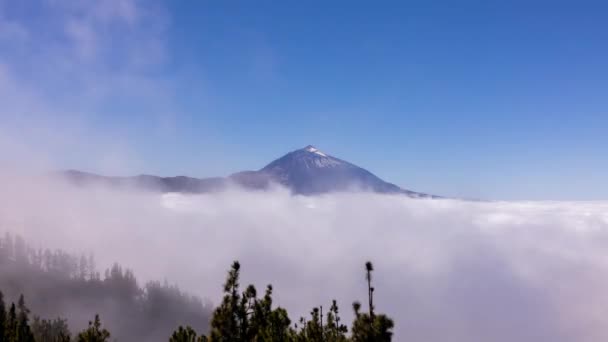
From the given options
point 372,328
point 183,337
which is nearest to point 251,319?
point 372,328

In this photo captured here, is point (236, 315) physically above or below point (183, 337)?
above

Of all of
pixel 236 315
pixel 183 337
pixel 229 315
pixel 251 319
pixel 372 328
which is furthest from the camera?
pixel 183 337

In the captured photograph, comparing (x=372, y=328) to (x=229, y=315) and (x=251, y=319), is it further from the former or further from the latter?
(x=229, y=315)

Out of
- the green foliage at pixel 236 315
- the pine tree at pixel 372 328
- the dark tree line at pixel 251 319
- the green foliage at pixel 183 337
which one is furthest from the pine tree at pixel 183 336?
the pine tree at pixel 372 328

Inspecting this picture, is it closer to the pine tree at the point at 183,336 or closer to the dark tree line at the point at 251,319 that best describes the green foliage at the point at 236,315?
the dark tree line at the point at 251,319

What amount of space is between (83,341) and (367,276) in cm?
3027

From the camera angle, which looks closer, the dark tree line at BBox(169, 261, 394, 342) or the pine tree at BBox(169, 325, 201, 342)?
the dark tree line at BBox(169, 261, 394, 342)

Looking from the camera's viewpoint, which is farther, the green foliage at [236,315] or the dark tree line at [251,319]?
the green foliage at [236,315]

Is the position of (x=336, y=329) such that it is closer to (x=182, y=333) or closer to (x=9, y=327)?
(x=182, y=333)

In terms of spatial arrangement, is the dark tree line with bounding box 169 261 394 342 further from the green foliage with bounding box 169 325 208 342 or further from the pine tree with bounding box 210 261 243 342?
the green foliage with bounding box 169 325 208 342

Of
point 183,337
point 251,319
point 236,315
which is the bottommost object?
point 183,337

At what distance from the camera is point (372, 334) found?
22.5 meters

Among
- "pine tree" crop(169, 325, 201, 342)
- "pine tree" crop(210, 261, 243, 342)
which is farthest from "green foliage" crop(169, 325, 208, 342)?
"pine tree" crop(210, 261, 243, 342)

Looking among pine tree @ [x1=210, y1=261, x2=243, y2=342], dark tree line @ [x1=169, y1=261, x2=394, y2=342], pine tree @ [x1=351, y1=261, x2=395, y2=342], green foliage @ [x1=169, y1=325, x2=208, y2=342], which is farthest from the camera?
green foliage @ [x1=169, y1=325, x2=208, y2=342]
